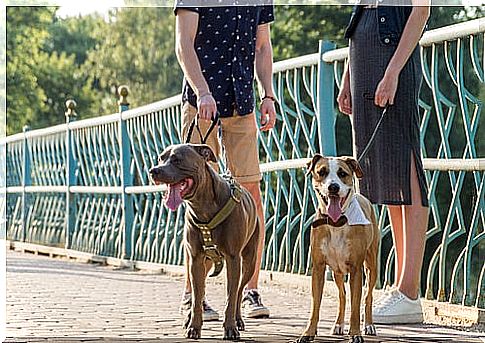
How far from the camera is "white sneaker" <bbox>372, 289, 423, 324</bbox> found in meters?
4.94

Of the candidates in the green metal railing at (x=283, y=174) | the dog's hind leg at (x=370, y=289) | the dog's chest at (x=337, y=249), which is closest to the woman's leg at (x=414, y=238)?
the green metal railing at (x=283, y=174)

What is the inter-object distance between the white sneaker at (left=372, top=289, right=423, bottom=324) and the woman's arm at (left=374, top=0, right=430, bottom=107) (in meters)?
0.85

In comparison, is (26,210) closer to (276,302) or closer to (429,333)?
(276,302)

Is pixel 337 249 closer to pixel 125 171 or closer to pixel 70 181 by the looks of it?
pixel 125 171

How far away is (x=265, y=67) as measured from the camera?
17.5ft

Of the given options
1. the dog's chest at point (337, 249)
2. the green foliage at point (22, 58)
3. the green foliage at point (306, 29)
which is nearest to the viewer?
the dog's chest at point (337, 249)

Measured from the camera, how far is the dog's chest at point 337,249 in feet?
13.8

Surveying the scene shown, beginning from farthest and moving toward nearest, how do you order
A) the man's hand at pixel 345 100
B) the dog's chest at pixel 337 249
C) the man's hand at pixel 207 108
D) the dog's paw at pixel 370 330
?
the man's hand at pixel 345 100 → the man's hand at pixel 207 108 → the dog's paw at pixel 370 330 → the dog's chest at pixel 337 249

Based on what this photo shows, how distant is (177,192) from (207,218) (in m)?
0.20

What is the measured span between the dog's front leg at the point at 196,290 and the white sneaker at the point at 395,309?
0.94 meters

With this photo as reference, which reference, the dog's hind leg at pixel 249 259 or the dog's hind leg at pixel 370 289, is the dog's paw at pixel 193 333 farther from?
the dog's hind leg at pixel 370 289

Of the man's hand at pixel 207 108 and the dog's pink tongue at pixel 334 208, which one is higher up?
the man's hand at pixel 207 108

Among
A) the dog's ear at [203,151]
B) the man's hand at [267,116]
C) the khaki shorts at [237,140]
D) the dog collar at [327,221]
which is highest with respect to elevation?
the man's hand at [267,116]

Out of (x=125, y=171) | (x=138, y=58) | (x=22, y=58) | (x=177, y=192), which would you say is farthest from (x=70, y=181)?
(x=138, y=58)
